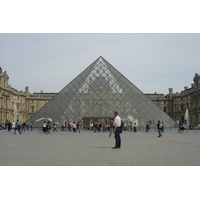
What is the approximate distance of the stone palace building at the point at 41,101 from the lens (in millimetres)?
65375

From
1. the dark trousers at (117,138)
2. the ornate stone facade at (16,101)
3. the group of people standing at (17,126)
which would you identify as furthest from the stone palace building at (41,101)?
the dark trousers at (117,138)

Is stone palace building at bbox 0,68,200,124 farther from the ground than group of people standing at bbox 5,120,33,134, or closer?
farther from the ground

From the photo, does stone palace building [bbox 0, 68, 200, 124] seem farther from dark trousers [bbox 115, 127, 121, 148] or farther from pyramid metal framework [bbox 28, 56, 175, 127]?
dark trousers [bbox 115, 127, 121, 148]

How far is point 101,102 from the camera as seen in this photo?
27609 mm

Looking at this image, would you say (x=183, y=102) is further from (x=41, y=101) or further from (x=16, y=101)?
(x=16, y=101)

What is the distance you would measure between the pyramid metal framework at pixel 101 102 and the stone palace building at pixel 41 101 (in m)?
38.9

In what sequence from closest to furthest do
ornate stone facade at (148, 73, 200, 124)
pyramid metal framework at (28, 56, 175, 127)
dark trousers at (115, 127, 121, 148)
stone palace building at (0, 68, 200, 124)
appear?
dark trousers at (115, 127, 121, 148) < pyramid metal framework at (28, 56, 175, 127) < stone palace building at (0, 68, 200, 124) < ornate stone facade at (148, 73, 200, 124)

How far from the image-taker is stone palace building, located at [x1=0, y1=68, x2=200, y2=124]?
65375 millimetres

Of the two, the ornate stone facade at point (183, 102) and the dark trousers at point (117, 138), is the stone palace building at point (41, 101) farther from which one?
the dark trousers at point (117, 138)

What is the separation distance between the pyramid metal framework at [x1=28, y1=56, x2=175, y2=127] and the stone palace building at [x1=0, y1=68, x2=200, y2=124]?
128 ft

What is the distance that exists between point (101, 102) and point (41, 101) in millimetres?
61554

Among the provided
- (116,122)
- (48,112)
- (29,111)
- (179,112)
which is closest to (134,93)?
(48,112)

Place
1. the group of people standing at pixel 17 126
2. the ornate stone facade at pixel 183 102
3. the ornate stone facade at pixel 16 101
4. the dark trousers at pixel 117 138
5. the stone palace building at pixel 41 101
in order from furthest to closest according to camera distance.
Result: the ornate stone facade at pixel 183 102 → the stone palace building at pixel 41 101 → the ornate stone facade at pixel 16 101 → the group of people standing at pixel 17 126 → the dark trousers at pixel 117 138

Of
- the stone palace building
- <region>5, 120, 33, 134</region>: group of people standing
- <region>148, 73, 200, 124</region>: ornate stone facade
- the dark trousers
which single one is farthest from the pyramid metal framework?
<region>148, 73, 200, 124</region>: ornate stone facade
